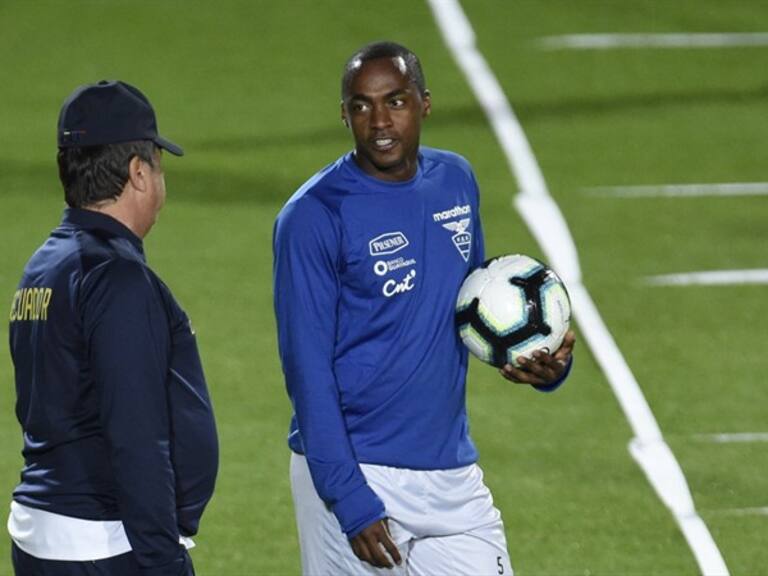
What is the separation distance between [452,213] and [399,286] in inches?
12.8

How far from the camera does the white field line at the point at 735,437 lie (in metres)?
9.31

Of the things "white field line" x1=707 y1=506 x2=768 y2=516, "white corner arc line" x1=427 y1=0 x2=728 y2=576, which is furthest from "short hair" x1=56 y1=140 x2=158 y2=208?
"white field line" x1=707 y1=506 x2=768 y2=516

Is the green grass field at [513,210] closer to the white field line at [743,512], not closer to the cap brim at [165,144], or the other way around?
the white field line at [743,512]

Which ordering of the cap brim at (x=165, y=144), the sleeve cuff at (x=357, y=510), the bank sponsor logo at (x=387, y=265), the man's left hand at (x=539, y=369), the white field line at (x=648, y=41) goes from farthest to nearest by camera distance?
1. the white field line at (x=648, y=41)
2. the man's left hand at (x=539, y=369)
3. the bank sponsor logo at (x=387, y=265)
4. the sleeve cuff at (x=357, y=510)
5. the cap brim at (x=165, y=144)

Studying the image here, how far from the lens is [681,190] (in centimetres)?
1312

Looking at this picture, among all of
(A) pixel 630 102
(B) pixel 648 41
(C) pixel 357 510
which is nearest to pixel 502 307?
(C) pixel 357 510

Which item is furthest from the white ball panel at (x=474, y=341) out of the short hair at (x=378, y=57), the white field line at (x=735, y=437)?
the white field line at (x=735, y=437)

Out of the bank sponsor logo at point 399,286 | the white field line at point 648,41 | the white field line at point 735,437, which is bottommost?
the white field line at point 735,437

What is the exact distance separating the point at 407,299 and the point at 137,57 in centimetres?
1023

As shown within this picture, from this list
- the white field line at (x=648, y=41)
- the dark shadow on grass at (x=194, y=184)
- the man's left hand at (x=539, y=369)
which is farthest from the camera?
the white field line at (x=648, y=41)

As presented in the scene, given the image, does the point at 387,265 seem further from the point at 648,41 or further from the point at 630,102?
the point at 648,41

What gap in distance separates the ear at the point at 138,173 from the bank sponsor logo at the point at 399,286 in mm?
938

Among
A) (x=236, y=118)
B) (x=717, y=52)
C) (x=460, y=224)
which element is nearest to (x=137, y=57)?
(x=236, y=118)

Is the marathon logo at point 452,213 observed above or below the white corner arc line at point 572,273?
above
